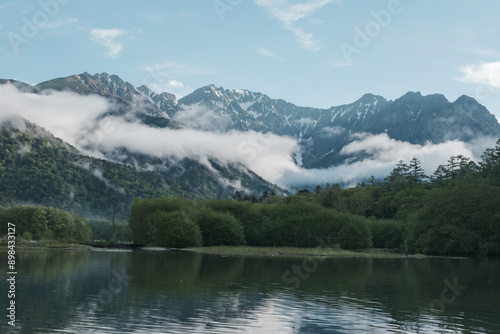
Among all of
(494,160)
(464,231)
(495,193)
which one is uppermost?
(494,160)

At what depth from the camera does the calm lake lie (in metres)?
34.5

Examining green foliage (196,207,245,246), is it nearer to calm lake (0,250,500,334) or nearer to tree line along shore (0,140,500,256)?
tree line along shore (0,140,500,256)

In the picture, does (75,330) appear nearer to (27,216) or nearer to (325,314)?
(325,314)

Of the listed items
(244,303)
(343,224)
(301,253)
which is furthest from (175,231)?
(244,303)

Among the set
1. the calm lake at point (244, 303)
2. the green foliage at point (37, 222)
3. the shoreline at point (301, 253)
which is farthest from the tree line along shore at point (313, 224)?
the calm lake at point (244, 303)

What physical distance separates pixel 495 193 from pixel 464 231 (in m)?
16.2

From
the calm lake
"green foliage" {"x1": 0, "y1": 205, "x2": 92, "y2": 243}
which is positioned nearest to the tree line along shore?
"green foliage" {"x1": 0, "y1": 205, "x2": 92, "y2": 243}

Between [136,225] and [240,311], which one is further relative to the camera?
[136,225]

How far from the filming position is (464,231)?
5335 inches

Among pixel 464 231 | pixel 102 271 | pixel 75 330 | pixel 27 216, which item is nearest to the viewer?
pixel 75 330

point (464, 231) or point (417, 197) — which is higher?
point (417, 197)

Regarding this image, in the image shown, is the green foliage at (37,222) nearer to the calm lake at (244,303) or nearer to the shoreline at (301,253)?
the shoreline at (301,253)

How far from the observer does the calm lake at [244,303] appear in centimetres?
3453

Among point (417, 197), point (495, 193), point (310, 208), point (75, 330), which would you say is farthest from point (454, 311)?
point (417, 197)
